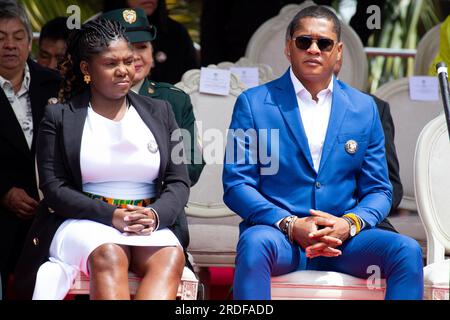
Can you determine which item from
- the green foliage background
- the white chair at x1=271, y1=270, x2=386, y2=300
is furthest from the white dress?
the green foliage background

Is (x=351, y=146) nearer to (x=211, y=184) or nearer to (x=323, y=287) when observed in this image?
(x=323, y=287)

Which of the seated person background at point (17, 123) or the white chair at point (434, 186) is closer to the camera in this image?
the white chair at point (434, 186)

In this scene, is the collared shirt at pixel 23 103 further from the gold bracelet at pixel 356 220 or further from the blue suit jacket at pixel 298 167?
the gold bracelet at pixel 356 220

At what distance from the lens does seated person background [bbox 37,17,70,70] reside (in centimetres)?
625

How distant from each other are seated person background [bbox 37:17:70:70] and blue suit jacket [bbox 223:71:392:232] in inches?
74.1

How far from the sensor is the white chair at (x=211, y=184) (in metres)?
5.46

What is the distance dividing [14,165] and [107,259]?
1236 mm

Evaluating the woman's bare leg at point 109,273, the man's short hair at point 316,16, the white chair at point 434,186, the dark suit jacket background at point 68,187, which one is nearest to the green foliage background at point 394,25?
the white chair at point 434,186

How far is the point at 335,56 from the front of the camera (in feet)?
15.4

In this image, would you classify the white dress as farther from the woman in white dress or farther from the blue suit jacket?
the blue suit jacket

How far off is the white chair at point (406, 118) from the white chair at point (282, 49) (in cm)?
36

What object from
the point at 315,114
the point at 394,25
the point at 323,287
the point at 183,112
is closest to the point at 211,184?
the point at 183,112

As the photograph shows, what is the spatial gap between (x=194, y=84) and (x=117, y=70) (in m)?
1.36

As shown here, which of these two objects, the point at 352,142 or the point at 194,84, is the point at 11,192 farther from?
the point at 352,142
